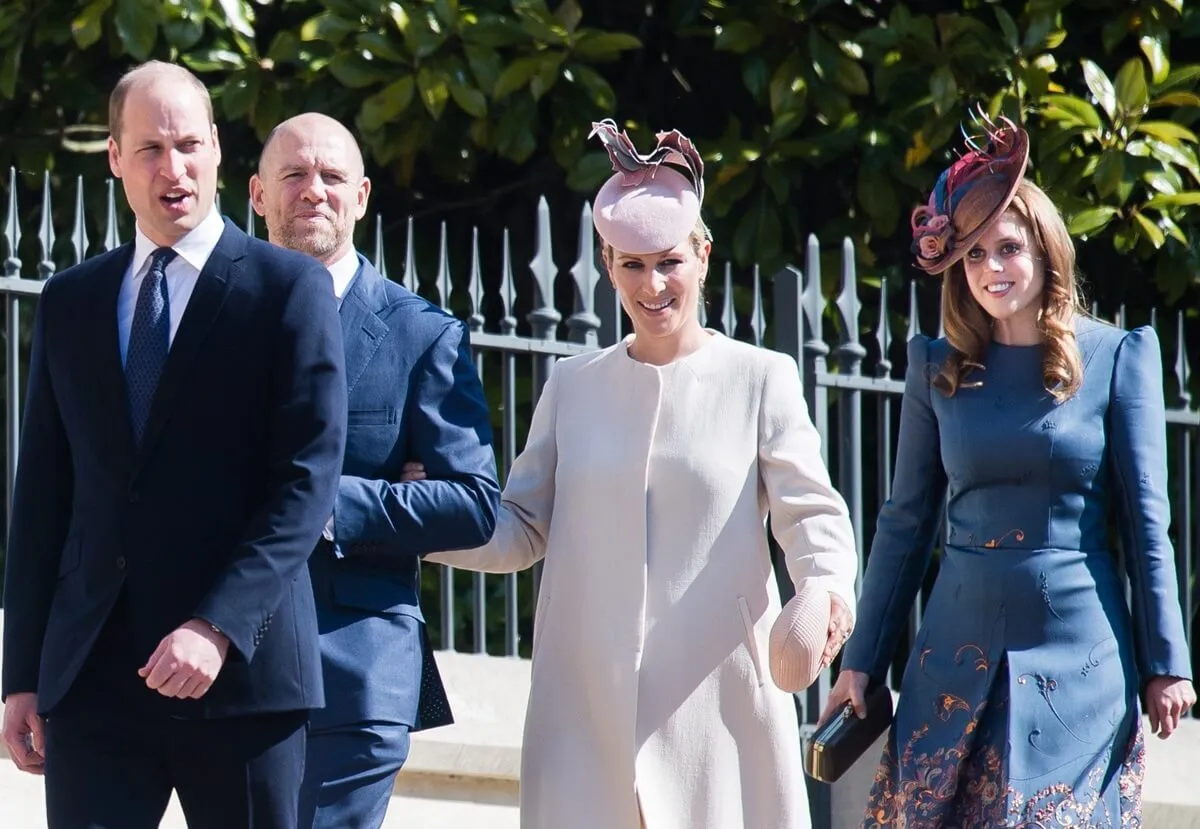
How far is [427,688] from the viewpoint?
3.89m

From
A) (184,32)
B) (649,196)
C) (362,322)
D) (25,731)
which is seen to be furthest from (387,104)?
(25,731)

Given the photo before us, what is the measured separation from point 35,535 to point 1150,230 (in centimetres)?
371

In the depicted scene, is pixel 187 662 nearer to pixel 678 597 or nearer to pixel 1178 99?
pixel 678 597

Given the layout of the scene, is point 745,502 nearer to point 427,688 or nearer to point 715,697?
point 715,697

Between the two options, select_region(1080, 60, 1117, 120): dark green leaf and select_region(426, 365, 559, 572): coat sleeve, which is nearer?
select_region(426, 365, 559, 572): coat sleeve

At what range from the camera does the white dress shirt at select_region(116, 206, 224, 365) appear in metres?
3.30

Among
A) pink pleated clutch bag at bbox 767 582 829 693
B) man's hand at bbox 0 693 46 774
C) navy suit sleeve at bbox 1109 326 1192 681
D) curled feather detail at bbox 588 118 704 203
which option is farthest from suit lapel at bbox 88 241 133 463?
navy suit sleeve at bbox 1109 326 1192 681

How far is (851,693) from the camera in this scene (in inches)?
163

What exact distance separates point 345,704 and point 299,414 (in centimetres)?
65

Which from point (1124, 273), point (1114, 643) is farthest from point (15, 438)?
point (1124, 273)

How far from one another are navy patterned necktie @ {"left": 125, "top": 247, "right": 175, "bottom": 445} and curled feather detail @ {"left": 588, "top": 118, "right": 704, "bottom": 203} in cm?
90

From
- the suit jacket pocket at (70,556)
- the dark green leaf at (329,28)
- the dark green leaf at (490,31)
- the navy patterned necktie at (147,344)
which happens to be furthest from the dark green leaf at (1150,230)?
the suit jacket pocket at (70,556)

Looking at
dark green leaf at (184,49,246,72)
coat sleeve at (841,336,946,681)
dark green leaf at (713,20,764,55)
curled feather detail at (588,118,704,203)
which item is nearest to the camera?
curled feather detail at (588,118,704,203)

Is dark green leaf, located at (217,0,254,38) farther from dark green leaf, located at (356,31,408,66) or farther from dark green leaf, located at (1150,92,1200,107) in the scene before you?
dark green leaf, located at (1150,92,1200,107)
